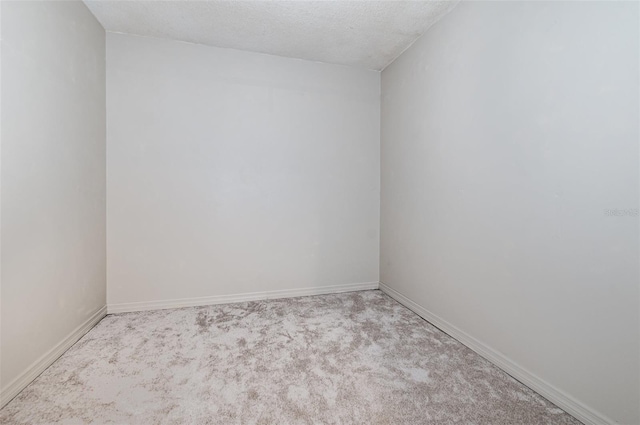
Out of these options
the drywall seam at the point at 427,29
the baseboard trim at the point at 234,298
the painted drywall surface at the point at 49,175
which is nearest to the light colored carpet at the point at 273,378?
the baseboard trim at the point at 234,298

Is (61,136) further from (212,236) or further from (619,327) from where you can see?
(619,327)

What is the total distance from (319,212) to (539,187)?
1.99 metres

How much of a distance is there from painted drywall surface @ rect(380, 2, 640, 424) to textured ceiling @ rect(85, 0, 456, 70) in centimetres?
33

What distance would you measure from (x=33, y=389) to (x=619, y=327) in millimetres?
2954

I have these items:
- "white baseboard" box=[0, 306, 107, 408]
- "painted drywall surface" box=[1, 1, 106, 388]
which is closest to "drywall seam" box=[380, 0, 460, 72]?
"painted drywall surface" box=[1, 1, 106, 388]

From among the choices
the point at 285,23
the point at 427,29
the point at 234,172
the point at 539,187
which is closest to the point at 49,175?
the point at 234,172

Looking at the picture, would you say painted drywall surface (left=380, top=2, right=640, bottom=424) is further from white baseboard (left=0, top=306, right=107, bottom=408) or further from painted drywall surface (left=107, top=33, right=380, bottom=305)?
white baseboard (left=0, top=306, right=107, bottom=408)

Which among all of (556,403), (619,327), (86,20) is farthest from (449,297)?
(86,20)

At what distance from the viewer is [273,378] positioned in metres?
1.65

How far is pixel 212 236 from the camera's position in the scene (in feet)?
9.23

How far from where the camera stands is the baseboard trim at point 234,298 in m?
2.62

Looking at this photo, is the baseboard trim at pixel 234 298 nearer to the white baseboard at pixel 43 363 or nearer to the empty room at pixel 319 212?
the empty room at pixel 319 212

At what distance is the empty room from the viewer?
53.7 inches

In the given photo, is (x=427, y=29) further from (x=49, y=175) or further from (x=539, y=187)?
(x=49, y=175)
